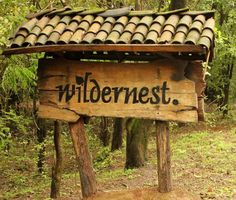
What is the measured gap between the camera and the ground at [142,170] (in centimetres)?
873

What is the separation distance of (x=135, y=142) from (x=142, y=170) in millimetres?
761

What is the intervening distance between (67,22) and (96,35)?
711 mm

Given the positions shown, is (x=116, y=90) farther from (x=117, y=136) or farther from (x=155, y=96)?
(x=117, y=136)

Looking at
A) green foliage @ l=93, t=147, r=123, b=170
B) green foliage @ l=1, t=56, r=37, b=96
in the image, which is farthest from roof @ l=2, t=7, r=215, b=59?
green foliage @ l=93, t=147, r=123, b=170

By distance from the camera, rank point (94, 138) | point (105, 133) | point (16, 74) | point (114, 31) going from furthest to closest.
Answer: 1. point (94, 138)
2. point (105, 133)
3. point (16, 74)
4. point (114, 31)

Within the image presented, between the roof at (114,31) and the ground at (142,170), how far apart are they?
143 inches

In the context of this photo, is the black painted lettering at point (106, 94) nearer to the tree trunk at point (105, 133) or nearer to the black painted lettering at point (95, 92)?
the black painted lettering at point (95, 92)

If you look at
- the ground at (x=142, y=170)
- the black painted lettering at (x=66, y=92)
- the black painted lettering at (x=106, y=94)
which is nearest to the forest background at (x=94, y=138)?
the ground at (x=142, y=170)

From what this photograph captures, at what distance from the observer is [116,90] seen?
597cm

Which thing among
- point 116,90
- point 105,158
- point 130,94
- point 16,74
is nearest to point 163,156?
point 130,94

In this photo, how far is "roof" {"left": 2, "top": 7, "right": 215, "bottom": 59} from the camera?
204 inches

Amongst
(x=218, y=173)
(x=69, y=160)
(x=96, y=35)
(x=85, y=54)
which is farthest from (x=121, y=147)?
(x=96, y=35)

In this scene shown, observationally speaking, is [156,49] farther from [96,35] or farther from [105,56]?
[105,56]

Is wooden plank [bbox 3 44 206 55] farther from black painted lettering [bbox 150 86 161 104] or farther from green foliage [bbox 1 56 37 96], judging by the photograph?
green foliage [bbox 1 56 37 96]
